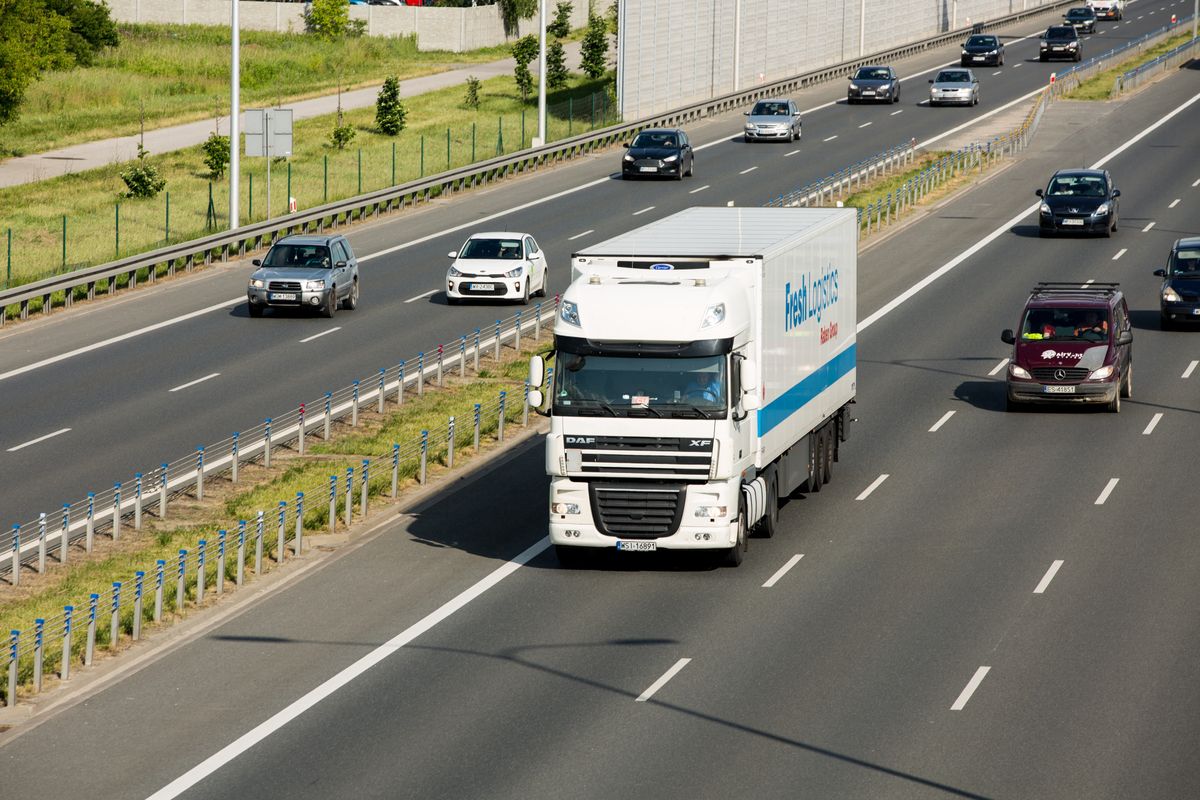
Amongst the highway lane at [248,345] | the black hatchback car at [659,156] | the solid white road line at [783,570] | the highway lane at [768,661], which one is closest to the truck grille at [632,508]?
the highway lane at [768,661]

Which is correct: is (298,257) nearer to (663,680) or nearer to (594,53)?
(663,680)

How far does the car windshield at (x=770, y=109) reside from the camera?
73.7m


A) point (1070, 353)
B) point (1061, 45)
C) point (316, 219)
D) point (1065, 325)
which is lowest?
point (1070, 353)

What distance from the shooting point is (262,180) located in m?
64.2

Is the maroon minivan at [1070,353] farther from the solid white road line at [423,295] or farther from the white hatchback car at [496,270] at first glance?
the solid white road line at [423,295]

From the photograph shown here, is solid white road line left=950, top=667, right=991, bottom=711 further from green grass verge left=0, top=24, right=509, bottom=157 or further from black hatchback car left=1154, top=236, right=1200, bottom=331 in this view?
green grass verge left=0, top=24, right=509, bottom=157

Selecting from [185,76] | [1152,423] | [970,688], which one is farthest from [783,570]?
[185,76]

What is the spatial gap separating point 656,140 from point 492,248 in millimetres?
20903

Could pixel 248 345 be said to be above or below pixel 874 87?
below

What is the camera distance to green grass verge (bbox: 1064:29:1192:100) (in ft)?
274

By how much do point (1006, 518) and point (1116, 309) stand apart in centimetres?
985

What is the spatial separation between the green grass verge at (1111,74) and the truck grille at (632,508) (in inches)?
2536

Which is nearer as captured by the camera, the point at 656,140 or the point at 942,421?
the point at 942,421

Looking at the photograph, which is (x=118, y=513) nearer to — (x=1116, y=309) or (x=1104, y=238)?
(x=1116, y=309)
